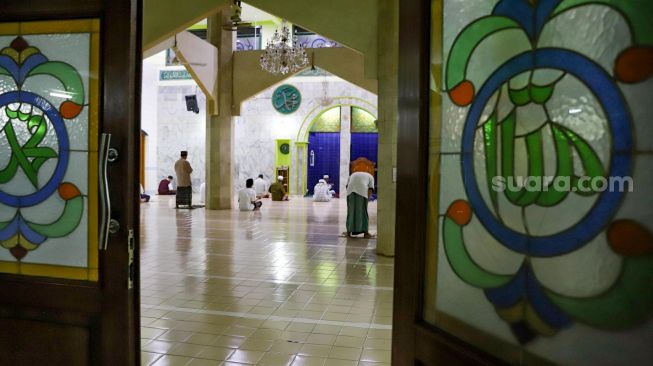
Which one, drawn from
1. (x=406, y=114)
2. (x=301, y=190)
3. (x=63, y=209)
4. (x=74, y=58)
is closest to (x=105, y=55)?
(x=74, y=58)

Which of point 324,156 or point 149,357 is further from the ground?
point 324,156

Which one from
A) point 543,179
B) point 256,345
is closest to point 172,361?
point 256,345

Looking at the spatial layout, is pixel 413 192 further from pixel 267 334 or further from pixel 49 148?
pixel 267 334

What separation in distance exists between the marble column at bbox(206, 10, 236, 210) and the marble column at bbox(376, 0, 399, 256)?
258 inches

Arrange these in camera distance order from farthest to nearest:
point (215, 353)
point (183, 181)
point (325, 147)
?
point (325, 147), point (183, 181), point (215, 353)

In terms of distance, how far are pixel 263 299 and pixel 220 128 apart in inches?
332

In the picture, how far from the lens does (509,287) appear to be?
3.94 ft

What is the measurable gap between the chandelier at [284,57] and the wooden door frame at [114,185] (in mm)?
9224

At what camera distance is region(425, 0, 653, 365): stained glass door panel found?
95 cm

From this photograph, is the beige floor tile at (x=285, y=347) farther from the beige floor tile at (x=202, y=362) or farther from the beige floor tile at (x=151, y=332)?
the beige floor tile at (x=151, y=332)

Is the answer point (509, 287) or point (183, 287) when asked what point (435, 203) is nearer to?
point (509, 287)

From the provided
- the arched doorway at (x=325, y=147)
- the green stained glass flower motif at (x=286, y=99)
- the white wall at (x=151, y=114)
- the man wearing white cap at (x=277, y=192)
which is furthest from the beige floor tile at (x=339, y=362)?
the white wall at (x=151, y=114)

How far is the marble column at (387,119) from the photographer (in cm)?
606

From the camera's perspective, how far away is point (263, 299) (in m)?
4.14
